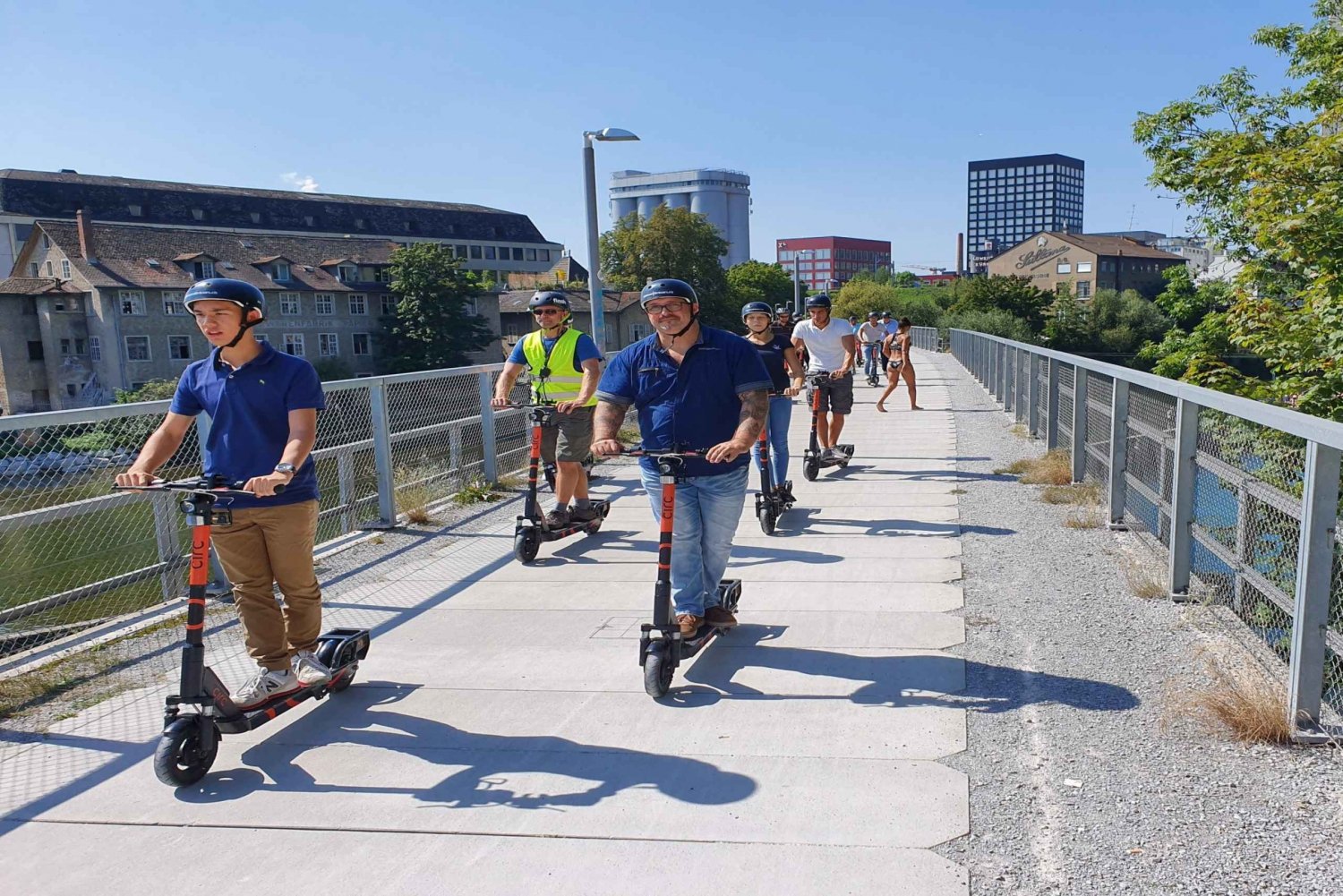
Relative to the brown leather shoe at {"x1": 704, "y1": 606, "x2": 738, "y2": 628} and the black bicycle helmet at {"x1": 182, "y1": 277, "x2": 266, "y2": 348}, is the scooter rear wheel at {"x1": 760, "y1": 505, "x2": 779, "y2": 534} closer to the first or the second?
the brown leather shoe at {"x1": 704, "y1": 606, "x2": 738, "y2": 628}

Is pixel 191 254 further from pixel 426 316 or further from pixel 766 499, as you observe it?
pixel 766 499

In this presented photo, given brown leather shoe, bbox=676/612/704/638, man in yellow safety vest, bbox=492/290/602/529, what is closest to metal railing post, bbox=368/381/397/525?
man in yellow safety vest, bbox=492/290/602/529

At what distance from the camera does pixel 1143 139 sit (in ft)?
74.4

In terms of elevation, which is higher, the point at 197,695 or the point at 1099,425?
the point at 1099,425

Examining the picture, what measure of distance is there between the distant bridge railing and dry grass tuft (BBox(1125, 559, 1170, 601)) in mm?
63

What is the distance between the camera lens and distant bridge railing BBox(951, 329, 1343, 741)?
3.76 meters

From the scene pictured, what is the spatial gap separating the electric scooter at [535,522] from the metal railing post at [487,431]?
2529mm

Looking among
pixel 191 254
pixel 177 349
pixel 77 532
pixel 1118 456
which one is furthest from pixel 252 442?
pixel 191 254

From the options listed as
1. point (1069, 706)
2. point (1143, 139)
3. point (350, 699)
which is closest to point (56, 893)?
point (350, 699)

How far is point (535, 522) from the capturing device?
747 cm

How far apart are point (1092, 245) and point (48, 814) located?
117304mm

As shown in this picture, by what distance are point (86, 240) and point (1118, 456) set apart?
69.8 metres

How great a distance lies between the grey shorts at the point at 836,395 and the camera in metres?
10.5

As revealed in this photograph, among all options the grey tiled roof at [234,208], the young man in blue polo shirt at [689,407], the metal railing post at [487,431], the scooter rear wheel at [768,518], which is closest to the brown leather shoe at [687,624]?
the young man in blue polo shirt at [689,407]
